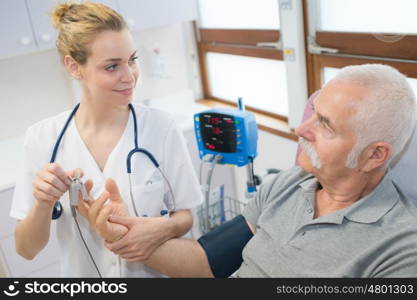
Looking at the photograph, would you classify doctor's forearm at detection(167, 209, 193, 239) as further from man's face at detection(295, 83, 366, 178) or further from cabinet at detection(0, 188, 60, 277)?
cabinet at detection(0, 188, 60, 277)

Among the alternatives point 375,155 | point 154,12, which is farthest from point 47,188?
point 154,12

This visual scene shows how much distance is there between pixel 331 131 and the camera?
44.4 inches

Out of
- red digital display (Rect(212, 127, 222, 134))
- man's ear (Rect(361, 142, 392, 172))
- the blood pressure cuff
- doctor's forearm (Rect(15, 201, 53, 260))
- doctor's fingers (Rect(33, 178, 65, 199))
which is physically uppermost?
doctor's fingers (Rect(33, 178, 65, 199))

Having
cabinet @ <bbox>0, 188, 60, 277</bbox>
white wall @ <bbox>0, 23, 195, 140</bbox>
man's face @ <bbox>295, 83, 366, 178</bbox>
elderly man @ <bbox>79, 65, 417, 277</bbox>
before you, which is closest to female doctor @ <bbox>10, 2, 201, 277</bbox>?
elderly man @ <bbox>79, 65, 417, 277</bbox>

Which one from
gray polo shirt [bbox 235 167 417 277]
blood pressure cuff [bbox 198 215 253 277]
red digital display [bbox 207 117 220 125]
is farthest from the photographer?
red digital display [bbox 207 117 220 125]

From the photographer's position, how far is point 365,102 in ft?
3.47

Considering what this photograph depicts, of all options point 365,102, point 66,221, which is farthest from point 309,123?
point 66,221

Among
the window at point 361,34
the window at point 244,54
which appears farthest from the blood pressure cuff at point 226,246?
the window at point 244,54

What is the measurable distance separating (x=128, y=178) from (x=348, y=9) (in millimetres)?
1416

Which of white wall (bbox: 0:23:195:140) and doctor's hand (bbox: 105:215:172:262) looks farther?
white wall (bbox: 0:23:195:140)

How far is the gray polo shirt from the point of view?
1.02m

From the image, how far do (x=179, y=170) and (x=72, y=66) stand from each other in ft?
1.49

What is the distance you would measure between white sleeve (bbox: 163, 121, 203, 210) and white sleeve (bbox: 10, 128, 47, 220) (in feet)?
1.25

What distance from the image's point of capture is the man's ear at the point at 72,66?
51.0 inches
